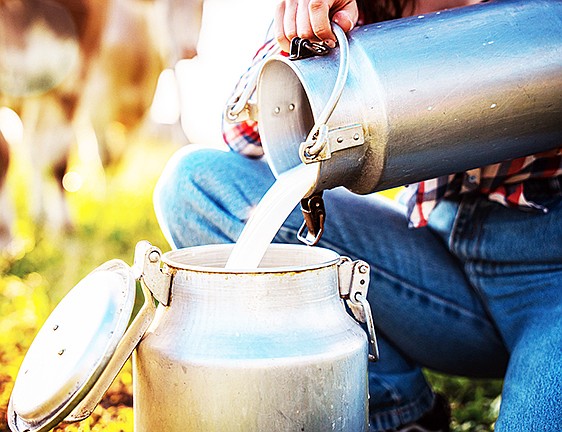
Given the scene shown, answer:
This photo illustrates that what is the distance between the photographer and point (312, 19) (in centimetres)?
97

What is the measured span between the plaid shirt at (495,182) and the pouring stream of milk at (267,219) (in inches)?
7.6

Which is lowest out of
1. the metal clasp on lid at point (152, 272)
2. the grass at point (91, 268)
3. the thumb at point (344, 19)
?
the grass at point (91, 268)

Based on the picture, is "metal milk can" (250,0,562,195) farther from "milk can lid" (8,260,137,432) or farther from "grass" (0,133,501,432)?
"grass" (0,133,501,432)

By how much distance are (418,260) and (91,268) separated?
1286 millimetres

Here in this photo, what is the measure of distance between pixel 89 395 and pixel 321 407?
0.75ft

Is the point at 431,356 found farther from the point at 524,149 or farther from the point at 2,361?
the point at 2,361

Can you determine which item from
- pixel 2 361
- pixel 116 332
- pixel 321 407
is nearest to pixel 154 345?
pixel 116 332

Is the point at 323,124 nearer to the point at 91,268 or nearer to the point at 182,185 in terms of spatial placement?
the point at 182,185

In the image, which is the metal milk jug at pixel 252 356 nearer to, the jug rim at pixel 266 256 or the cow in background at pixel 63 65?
the jug rim at pixel 266 256

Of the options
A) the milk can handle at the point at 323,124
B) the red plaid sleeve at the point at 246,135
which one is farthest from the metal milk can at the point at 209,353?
the red plaid sleeve at the point at 246,135

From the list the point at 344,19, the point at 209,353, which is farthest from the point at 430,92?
the point at 209,353

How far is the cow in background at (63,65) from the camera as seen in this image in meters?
2.87

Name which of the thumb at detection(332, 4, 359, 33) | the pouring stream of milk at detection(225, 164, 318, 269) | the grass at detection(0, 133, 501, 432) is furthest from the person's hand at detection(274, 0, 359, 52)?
the grass at detection(0, 133, 501, 432)

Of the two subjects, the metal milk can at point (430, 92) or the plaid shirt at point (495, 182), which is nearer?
the metal milk can at point (430, 92)
